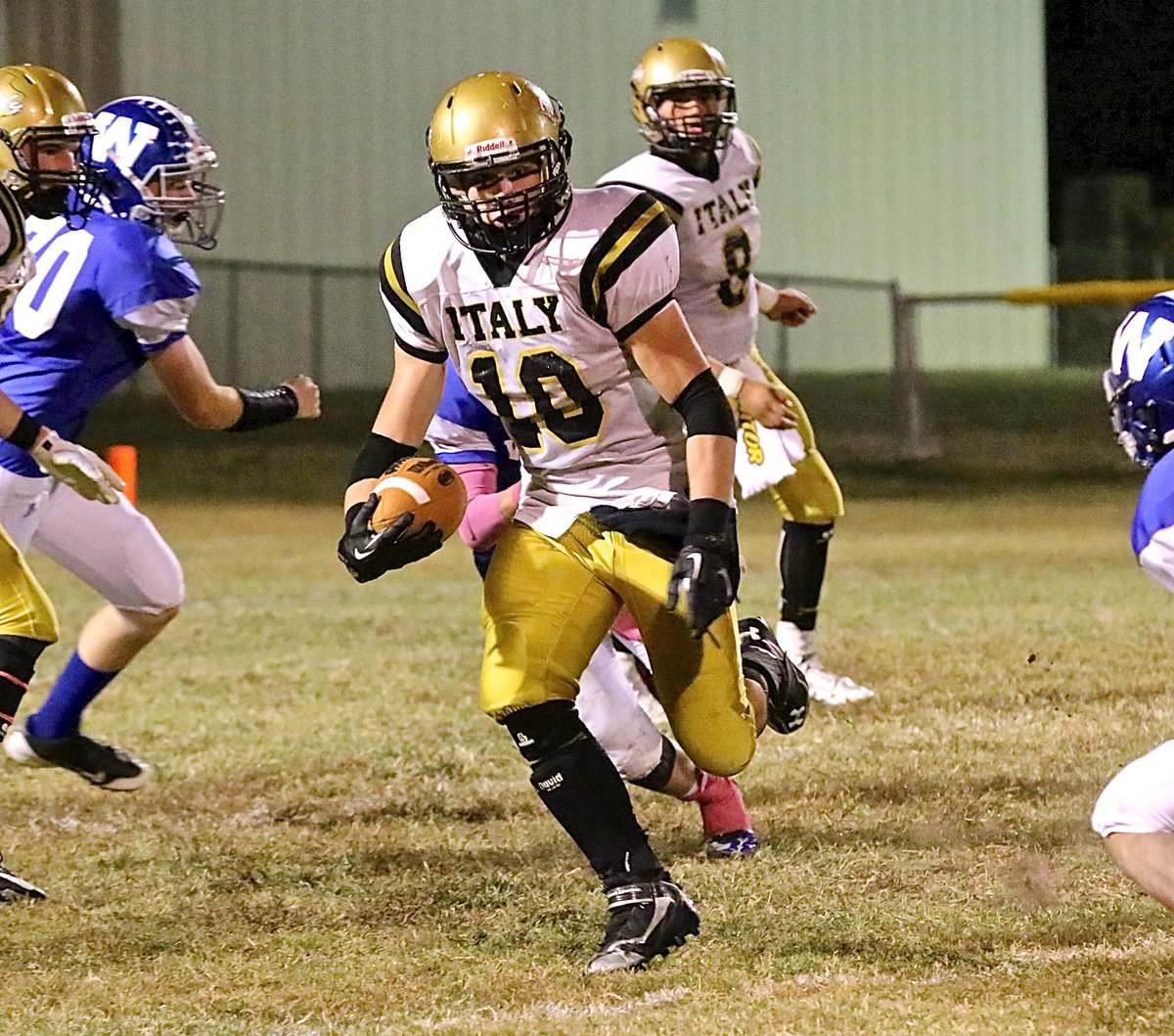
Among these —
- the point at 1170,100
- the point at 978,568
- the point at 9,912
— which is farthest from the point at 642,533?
the point at 1170,100

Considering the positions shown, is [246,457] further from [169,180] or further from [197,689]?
[169,180]

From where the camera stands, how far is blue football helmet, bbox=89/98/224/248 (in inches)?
182

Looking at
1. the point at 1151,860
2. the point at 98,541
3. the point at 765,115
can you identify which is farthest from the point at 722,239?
the point at 765,115

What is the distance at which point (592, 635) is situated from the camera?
3.74m

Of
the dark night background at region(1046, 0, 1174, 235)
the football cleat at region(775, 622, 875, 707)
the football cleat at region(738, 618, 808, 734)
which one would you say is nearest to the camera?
the football cleat at region(738, 618, 808, 734)

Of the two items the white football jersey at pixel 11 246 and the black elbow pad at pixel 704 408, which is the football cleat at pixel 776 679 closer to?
the black elbow pad at pixel 704 408

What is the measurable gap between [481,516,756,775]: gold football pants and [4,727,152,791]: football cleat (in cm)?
176

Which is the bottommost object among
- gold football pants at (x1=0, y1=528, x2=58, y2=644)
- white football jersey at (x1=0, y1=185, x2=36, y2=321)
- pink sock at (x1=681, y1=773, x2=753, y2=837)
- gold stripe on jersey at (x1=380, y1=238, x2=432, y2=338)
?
pink sock at (x1=681, y1=773, x2=753, y2=837)

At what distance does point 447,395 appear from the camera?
4852 millimetres

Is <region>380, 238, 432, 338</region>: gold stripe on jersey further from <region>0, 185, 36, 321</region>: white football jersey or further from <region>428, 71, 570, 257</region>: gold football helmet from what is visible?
<region>0, 185, 36, 321</region>: white football jersey

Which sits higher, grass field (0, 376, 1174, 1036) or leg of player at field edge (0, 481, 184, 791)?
leg of player at field edge (0, 481, 184, 791)

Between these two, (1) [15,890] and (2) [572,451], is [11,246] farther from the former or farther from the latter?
(1) [15,890]

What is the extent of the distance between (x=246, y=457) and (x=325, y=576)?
22.6 ft

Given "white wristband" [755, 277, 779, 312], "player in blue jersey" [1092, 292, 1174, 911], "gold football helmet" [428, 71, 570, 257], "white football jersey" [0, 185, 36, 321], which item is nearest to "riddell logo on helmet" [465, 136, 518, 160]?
"gold football helmet" [428, 71, 570, 257]
